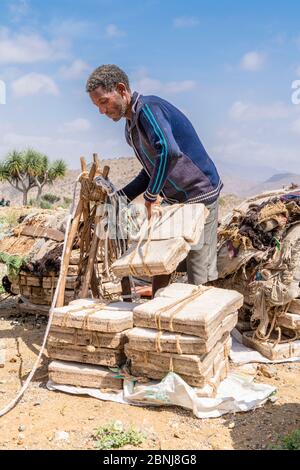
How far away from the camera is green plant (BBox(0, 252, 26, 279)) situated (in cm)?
617

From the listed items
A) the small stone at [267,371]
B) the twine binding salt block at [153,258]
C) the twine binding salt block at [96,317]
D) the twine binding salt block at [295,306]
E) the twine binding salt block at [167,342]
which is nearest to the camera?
the twine binding salt block at [167,342]

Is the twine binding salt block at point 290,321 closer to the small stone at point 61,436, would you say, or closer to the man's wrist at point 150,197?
the man's wrist at point 150,197

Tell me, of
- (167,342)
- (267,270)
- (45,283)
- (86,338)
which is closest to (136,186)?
(267,270)

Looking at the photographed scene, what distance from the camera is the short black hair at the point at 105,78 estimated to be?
3934 mm

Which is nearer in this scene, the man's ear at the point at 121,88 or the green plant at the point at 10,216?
the man's ear at the point at 121,88

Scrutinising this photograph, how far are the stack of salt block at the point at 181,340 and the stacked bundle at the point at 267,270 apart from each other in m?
1.06

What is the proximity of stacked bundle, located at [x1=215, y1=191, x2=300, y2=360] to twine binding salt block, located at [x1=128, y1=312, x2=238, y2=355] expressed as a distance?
4.43ft

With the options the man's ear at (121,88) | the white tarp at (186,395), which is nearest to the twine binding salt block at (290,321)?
the white tarp at (186,395)

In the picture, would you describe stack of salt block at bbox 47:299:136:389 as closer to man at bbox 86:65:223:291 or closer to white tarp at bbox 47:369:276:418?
white tarp at bbox 47:369:276:418

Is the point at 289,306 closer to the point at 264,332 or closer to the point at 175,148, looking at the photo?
the point at 264,332

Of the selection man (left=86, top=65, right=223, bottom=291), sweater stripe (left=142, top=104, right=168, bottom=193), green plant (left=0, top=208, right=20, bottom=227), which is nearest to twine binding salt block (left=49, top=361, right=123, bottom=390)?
man (left=86, top=65, right=223, bottom=291)

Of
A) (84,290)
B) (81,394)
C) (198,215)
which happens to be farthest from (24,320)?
(198,215)

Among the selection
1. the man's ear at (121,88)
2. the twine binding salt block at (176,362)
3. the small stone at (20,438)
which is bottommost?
the small stone at (20,438)

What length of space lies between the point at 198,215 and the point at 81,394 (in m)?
1.74
